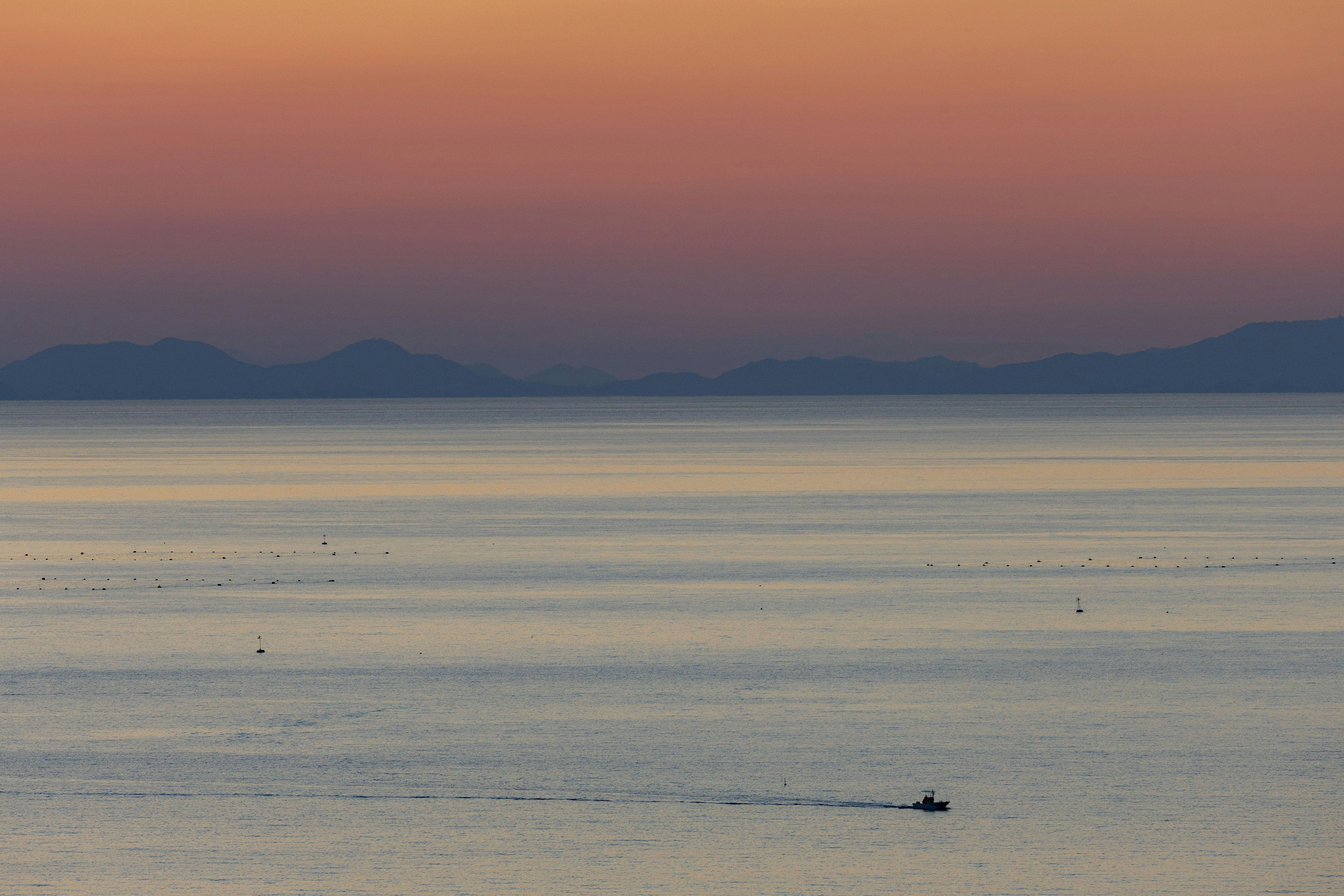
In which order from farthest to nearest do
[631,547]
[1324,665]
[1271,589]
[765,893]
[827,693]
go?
[631,547]
[1271,589]
[1324,665]
[827,693]
[765,893]

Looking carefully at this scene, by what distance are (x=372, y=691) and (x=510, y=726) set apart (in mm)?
6676

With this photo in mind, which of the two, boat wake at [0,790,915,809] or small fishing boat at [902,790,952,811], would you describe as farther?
boat wake at [0,790,915,809]

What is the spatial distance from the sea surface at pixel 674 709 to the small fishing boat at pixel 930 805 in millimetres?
254

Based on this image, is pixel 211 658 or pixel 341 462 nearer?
pixel 211 658

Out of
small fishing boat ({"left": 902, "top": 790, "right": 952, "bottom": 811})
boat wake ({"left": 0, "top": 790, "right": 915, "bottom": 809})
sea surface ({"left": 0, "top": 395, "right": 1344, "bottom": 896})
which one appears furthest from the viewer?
boat wake ({"left": 0, "top": 790, "right": 915, "bottom": 809})

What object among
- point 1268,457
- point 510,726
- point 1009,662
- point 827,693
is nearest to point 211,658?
point 510,726

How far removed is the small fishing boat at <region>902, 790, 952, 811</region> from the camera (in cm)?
3719

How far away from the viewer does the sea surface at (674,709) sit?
34.4 m

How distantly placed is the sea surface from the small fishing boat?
0.83ft

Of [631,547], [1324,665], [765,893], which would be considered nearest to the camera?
[765,893]

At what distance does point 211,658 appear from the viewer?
55.9m

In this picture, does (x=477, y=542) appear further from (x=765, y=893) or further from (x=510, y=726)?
(x=765, y=893)

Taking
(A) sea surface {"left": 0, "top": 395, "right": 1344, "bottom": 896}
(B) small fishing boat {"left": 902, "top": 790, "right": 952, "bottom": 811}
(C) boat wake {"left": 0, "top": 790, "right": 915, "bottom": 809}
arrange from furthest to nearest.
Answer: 1. (C) boat wake {"left": 0, "top": 790, "right": 915, "bottom": 809}
2. (B) small fishing boat {"left": 902, "top": 790, "right": 952, "bottom": 811}
3. (A) sea surface {"left": 0, "top": 395, "right": 1344, "bottom": 896}

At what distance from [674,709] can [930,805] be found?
37.3ft
